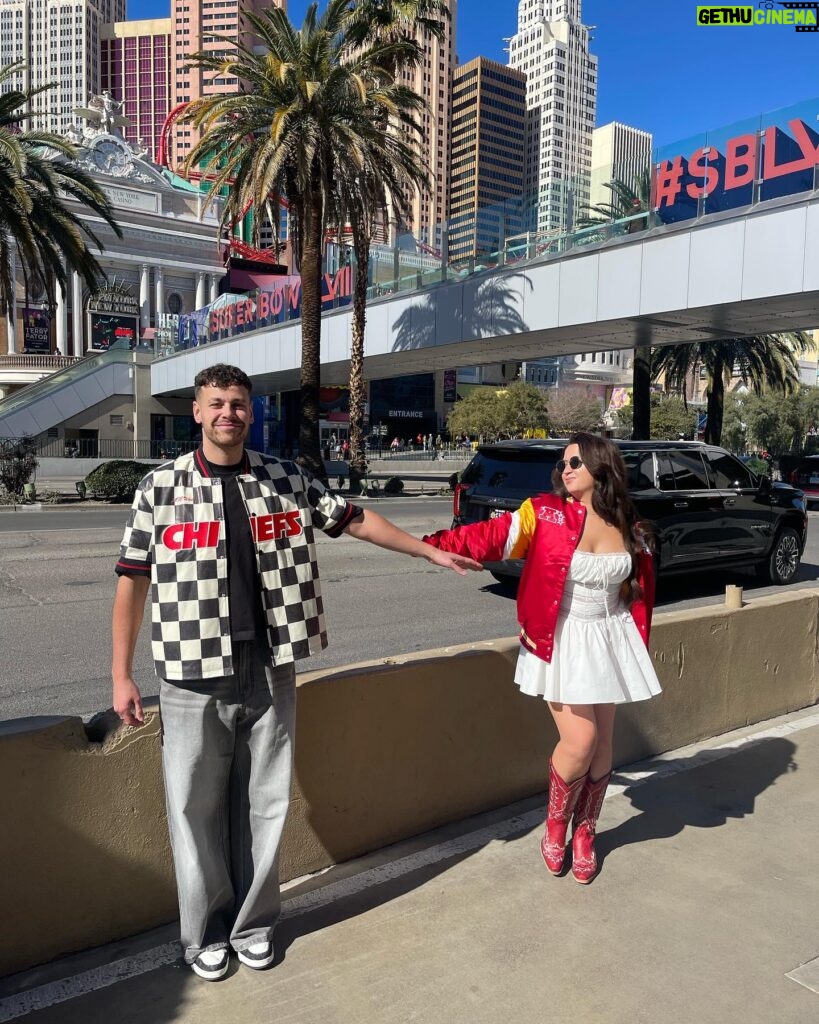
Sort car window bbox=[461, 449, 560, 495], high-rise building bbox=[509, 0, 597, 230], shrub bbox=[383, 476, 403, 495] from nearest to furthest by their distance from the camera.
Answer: car window bbox=[461, 449, 560, 495] < shrub bbox=[383, 476, 403, 495] < high-rise building bbox=[509, 0, 597, 230]

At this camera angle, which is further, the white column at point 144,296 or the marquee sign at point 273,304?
the white column at point 144,296

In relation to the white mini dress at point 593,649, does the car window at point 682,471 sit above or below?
above

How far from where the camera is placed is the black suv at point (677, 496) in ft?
29.8

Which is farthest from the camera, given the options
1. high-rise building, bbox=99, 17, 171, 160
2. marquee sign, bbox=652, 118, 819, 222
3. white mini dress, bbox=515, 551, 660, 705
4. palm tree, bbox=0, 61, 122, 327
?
high-rise building, bbox=99, 17, 171, 160

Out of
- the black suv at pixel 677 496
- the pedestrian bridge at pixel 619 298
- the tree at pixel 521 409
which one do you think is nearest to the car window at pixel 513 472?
the black suv at pixel 677 496

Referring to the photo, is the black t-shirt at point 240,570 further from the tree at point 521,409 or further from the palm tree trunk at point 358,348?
the tree at point 521,409

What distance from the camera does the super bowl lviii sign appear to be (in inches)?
614

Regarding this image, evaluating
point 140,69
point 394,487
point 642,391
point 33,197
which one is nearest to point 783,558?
point 642,391

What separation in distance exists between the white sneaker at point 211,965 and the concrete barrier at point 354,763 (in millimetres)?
375

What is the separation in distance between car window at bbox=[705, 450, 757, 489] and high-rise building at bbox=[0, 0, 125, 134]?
612ft

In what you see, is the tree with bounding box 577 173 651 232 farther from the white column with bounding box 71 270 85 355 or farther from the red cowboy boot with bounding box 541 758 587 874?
the white column with bounding box 71 270 85 355

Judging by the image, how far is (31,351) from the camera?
70.9 meters

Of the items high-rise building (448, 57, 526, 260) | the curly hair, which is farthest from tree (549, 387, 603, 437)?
high-rise building (448, 57, 526, 260)

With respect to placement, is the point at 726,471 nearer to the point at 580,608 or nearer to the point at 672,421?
the point at 580,608
